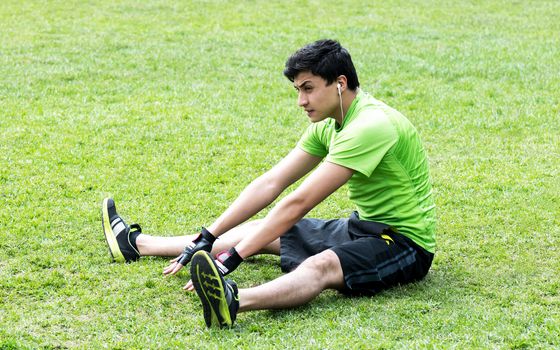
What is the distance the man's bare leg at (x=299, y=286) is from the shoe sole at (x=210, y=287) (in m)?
0.13

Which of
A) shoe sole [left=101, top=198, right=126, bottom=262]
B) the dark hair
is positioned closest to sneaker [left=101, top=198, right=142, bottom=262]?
shoe sole [left=101, top=198, right=126, bottom=262]

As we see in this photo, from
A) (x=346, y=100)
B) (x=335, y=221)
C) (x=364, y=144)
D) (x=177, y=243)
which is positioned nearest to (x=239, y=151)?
(x=177, y=243)

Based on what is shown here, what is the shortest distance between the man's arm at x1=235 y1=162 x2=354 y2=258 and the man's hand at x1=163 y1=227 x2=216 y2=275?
49cm

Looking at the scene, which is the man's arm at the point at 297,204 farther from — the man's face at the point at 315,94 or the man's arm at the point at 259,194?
the man's arm at the point at 259,194

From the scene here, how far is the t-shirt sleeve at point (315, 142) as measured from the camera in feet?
19.5

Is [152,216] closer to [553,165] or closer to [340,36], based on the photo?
[553,165]

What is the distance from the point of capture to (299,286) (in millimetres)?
5207

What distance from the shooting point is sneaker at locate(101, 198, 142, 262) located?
6238mm

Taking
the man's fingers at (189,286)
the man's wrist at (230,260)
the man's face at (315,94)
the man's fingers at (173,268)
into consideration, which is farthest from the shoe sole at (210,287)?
the man's face at (315,94)

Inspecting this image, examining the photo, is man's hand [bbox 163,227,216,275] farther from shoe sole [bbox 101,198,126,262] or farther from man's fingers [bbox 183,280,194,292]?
shoe sole [bbox 101,198,126,262]

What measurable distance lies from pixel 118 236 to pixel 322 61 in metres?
2.08

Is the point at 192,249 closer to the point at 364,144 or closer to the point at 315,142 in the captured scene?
the point at 315,142

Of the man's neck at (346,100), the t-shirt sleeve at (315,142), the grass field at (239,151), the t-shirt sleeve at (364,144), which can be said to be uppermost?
the man's neck at (346,100)

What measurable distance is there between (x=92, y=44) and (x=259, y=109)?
4.33 meters
